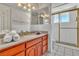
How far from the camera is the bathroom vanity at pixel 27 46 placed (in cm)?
108

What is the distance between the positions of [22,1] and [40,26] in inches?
17.4

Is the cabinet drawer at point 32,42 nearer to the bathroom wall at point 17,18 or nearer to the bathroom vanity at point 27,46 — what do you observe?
the bathroom vanity at point 27,46

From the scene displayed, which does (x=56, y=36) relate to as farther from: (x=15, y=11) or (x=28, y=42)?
(x=15, y=11)

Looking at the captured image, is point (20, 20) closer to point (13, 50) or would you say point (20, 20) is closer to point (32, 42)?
point (32, 42)

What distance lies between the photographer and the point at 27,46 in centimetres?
145

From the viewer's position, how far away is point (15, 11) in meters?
1.42

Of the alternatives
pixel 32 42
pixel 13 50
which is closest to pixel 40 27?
pixel 32 42

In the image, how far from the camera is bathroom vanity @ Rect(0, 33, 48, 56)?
1.08 meters

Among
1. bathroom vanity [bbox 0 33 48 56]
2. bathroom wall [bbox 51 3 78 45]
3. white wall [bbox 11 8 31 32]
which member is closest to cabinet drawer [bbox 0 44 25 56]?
bathroom vanity [bbox 0 33 48 56]

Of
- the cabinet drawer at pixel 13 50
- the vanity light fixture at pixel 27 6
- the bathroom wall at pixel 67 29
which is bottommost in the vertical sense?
the cabinet drawer at pixel 13 50

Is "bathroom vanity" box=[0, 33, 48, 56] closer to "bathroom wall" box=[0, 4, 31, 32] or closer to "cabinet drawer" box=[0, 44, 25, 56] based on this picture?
"cabinet drawer" box=[0, 44, 25, 56]

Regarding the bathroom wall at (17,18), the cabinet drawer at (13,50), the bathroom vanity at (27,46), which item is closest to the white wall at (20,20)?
the bathroom wall at (17,18)

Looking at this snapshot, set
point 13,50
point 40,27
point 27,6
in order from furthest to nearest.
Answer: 1. point 40,27
2. point 27,6
3. point 13,50

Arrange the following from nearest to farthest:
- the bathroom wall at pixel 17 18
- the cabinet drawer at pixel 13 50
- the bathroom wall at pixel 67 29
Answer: the cabinet drawer at pixel 13 50, the bathroom wall at pixel 17 18, the bathroom wall at pixel 67 29
